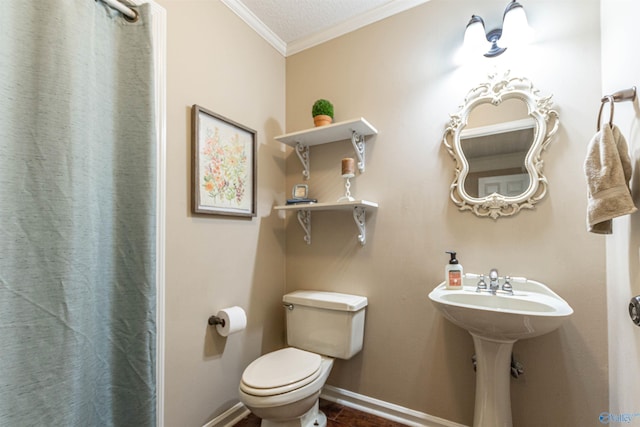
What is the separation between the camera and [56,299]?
0.89m

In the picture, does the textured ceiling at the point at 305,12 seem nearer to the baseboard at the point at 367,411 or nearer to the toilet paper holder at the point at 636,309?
the toilet paper holder at the point at 636,309

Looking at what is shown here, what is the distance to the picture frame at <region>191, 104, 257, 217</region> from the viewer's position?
1435 millimetres

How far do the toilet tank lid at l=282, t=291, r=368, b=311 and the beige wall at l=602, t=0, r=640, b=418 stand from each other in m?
1.06

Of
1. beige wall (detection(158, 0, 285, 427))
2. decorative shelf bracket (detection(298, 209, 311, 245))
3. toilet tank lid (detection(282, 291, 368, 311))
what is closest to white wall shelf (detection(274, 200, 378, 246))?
decorative shelf bracket (detection(298, 209, 311, 245))

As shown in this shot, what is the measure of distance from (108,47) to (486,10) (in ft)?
5.86

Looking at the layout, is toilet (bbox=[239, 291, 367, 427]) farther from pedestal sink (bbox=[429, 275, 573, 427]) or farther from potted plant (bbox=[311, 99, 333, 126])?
potted plant (bbox=[311, 99, 333, 126])

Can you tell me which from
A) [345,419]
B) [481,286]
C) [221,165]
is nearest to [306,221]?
[221,165]

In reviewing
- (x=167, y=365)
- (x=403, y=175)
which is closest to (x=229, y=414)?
(x=167, y=365)

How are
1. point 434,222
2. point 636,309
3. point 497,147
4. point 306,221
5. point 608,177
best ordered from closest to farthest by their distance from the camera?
point 636,309 < point 608,177 < point 497,147 < point 434,222 < point 306,221

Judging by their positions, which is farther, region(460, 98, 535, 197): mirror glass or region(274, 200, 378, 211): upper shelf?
region(274, 200, 378, 211): upper shelf

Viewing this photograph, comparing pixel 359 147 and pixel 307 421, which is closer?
pixel 307 421

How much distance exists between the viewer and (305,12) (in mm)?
1773

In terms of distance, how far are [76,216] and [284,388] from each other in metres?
1.05

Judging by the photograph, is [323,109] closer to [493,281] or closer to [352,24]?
[352,24]
